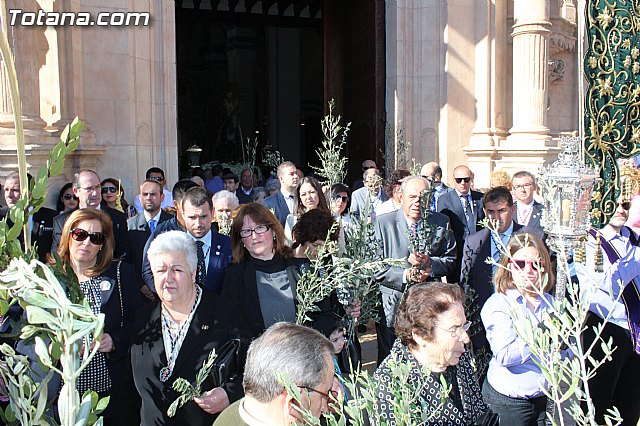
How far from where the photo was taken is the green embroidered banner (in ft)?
13.5

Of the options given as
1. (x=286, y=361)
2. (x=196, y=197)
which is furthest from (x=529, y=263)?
(x=196, y=197)

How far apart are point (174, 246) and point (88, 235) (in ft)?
2.47

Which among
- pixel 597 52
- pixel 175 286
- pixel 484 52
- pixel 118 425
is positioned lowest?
pixel 118 425

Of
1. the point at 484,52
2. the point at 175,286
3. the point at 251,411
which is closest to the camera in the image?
the point at 251,411

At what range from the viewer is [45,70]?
824 centimetres

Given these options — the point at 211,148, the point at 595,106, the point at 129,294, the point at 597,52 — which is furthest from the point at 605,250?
the point at 211,148

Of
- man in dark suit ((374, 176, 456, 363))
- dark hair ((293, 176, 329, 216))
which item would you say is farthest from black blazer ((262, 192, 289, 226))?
man in dark suit ((374, 176, 456, 363))

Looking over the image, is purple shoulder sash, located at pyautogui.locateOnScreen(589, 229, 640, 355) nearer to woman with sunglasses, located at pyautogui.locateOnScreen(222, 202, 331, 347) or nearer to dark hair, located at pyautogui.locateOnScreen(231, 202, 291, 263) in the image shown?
woman with sunglasses, located at pyautogui.locateOnScreen(222, 202, 331, 347)

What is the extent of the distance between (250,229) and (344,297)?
2.21 ft

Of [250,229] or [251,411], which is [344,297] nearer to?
[250,229]

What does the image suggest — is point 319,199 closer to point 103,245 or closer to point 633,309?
point 103,245

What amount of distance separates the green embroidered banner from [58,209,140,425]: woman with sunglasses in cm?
292

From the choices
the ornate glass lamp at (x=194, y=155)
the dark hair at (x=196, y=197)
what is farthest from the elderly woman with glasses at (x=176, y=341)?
the ornate glass lamp at (x=194, y=155)

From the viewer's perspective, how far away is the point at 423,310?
277cm
